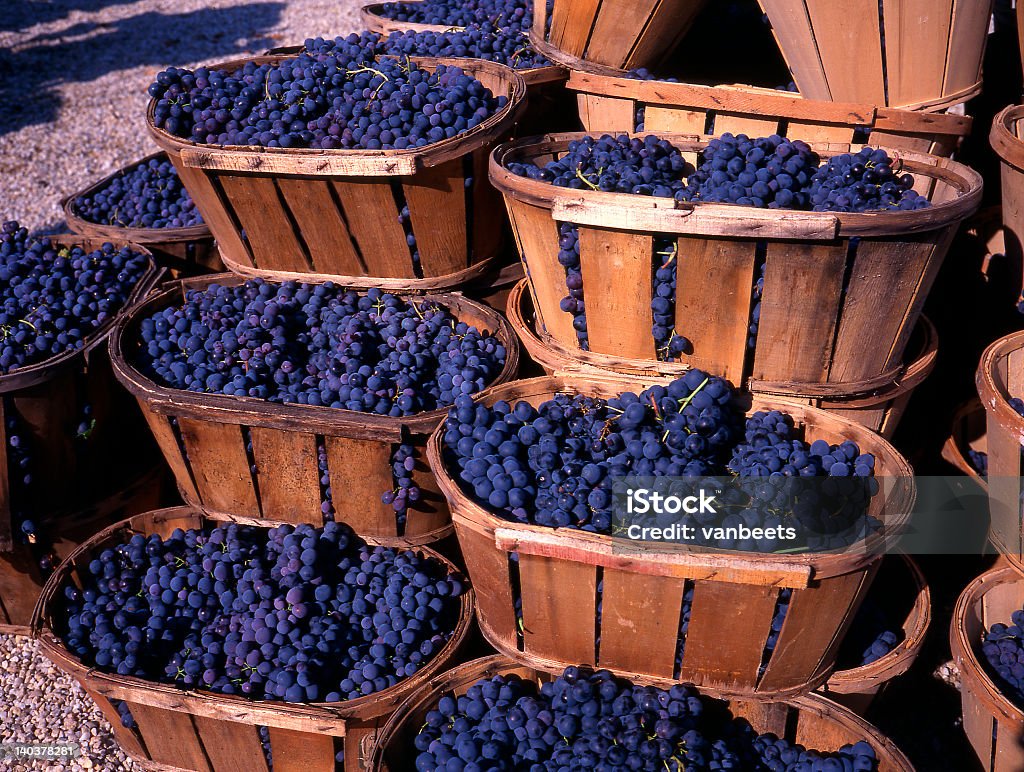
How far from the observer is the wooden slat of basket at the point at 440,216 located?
328cm

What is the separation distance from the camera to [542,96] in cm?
403

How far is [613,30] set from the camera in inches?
152

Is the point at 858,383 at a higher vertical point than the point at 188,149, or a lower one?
lower

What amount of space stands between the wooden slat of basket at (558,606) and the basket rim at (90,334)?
6.48ft

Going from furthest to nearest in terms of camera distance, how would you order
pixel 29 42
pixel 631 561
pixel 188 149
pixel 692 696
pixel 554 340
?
pixel 29 42
pixel 188 149
pixel 554 340
pixel 692 696
pixel 631 561

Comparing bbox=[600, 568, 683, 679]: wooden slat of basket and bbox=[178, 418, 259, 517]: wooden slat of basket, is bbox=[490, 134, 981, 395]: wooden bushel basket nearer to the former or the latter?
bbox=[600, 568, 683, 679]: wooden slat of basket

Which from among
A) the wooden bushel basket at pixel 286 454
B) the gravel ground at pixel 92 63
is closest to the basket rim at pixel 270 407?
the wooden bushel basket at pixel 286 454

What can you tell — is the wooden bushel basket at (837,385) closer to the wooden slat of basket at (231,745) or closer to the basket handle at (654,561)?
the basket handle at (654,561)

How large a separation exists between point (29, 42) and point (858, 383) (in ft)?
36.2

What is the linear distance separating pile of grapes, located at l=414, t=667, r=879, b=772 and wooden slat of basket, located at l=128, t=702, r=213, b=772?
2.64 ft

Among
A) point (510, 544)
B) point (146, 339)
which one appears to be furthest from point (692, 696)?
point (146, 339)

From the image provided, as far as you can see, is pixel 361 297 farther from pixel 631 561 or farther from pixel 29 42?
pixel 29 42

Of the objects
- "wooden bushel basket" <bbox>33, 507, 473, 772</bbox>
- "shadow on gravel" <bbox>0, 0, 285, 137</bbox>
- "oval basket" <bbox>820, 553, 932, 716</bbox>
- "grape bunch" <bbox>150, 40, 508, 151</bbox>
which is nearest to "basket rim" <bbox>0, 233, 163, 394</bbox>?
"grape bunch" <bbox>150, 40, 508, 151</bbox>

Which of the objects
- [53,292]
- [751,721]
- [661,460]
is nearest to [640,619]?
[661,460]
